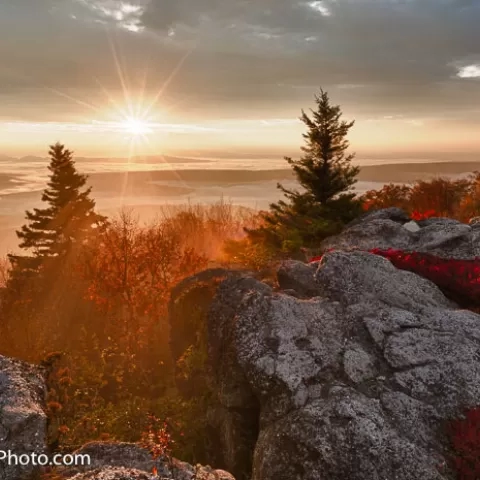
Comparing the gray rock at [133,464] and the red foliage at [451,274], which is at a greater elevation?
the red foliage at [451,274]

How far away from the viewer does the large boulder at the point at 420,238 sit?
1353 centimetres

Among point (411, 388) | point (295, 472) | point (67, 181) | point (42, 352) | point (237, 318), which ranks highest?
point (67, 181)

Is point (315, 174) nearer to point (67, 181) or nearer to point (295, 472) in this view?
point (295, 472)

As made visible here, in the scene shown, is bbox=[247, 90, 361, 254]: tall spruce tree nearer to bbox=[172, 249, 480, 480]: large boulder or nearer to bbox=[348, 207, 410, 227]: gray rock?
bbox=[348, 207, 410, 227]: gray rock

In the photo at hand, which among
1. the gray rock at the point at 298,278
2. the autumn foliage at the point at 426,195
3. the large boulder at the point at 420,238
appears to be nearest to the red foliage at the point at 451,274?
the large boulder at the point at 420,238

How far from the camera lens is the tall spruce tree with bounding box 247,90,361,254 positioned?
1834 cm

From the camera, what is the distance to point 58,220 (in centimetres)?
2841

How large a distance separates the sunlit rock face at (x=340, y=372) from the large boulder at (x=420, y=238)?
398 cm

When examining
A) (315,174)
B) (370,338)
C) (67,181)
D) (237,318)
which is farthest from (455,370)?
(67,181)

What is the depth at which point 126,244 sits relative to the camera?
1853cm

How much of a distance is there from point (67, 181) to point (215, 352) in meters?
23.3

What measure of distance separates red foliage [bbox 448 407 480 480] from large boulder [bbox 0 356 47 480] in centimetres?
558

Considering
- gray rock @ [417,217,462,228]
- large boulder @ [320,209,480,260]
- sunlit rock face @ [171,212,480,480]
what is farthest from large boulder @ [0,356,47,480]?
gray rock @ [417,217,462,228]

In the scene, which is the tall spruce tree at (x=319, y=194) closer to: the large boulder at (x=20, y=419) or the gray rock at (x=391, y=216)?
the gray rock at (x=391, y=216)
